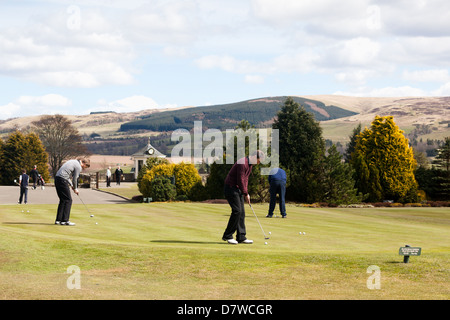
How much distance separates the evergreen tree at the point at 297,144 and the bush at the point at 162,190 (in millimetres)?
10820

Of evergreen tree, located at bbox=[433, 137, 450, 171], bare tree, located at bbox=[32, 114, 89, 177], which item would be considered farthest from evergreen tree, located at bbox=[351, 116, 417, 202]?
bare tree, located at bbox=[32, 114, 89, 177]

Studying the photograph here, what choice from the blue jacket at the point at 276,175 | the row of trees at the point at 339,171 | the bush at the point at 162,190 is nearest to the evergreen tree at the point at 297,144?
the row of trees at the point at 339,171

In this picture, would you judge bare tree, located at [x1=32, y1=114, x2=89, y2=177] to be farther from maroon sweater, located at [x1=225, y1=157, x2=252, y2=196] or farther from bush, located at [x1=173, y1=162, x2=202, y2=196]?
maroon sweater, located at [x1=225, y1=157, x2=252, y2=196]

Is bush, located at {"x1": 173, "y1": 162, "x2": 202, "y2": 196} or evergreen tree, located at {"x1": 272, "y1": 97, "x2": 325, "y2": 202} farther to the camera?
evergreen tree, located at {"x1": 272, "y1": 97, "x2": 325, "y2": 202}

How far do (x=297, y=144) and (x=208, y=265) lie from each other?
3446 centimetres

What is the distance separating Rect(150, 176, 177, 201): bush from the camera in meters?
37.9

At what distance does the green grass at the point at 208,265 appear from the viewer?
8.83 m

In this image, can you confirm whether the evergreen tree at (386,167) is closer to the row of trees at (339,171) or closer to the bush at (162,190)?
the row of trees at (339,171)

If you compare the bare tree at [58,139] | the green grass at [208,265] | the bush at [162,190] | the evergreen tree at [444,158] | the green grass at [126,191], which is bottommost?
the green grass at [126,191]

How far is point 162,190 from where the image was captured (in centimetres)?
3791

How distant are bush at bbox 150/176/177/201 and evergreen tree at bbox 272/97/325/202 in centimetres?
1082

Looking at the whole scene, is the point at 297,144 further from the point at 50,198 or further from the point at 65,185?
the point at 65,185
